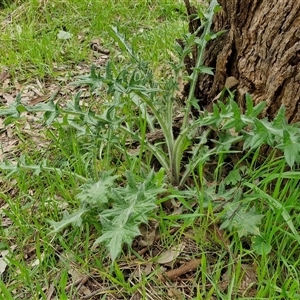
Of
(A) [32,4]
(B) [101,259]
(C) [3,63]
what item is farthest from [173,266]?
(A) [32,4]

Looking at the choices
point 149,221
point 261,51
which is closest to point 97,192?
point 149,221

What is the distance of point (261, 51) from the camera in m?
1.85

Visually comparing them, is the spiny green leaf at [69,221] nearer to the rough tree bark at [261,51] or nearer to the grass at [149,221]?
the grass at [149,221]

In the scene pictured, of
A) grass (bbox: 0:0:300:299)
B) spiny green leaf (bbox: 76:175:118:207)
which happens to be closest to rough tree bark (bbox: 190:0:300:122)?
grass (bbox: 0:0:300:299)

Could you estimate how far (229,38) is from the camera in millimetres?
1973

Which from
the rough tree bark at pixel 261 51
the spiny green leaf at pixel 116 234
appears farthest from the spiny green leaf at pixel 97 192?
the rough tree bark at pixel 261 51

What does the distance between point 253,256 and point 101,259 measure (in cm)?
56

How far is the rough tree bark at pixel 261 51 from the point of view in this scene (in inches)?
68.1

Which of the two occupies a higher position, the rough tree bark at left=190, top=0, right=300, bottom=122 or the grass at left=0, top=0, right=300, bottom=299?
the rough tree bark at left=190, top=0, right=300, bottom=122

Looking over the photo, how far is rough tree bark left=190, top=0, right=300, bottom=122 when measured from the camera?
68.1 inches

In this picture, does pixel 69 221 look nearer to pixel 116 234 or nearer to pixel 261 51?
pixel 116 234

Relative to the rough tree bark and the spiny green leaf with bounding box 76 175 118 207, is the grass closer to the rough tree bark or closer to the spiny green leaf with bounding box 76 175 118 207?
the spiny green leaf with bounding box 76 175 118 207

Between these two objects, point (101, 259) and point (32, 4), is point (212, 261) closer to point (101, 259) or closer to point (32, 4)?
point (101, 259)

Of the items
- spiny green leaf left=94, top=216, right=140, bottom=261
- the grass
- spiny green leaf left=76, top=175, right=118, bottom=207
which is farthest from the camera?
spiny green leaf left=76, top=175, right=118, bottom=207
